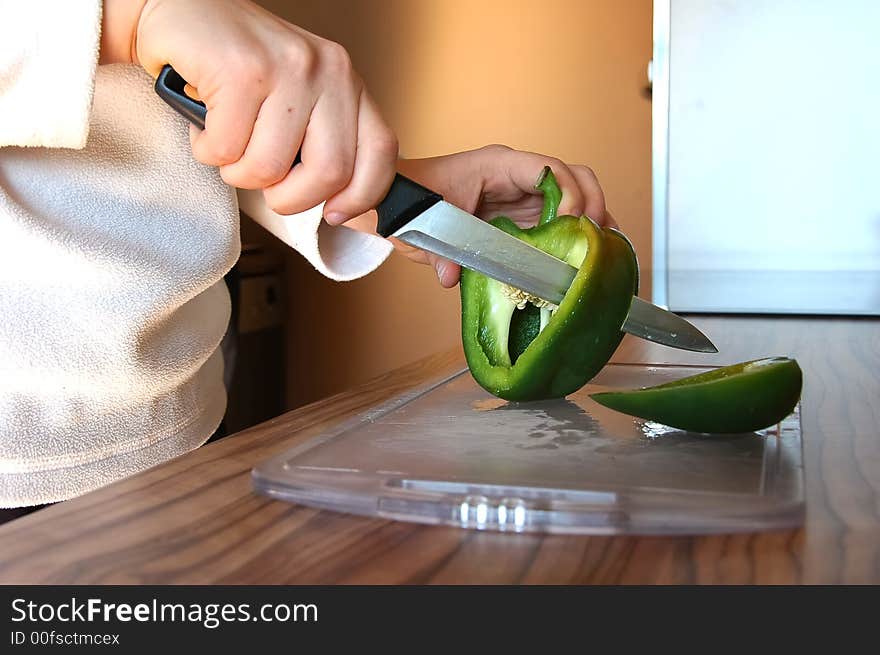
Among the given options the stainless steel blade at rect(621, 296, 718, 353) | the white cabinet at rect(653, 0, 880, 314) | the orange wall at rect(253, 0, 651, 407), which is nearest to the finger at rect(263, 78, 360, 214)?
the stainless steel blade at rect(621, 296, 718, 353)

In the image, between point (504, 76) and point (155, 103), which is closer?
point (155, 103)

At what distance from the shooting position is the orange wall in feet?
7.90

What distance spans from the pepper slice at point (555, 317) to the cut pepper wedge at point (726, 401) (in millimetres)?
96

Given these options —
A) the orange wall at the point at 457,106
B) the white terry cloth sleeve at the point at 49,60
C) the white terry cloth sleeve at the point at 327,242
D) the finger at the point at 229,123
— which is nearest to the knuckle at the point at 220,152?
the finger at the point at 229,123

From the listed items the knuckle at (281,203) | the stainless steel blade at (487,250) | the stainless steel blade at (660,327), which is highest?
the knuckle at (281,203)

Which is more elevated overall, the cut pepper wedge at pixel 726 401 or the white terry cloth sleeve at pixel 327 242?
the white terry cloth sleeve at pixel 327 242

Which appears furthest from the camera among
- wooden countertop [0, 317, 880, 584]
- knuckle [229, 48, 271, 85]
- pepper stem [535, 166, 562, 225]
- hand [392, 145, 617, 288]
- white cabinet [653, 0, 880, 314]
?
white cabinet [653, 0, 880, 314]

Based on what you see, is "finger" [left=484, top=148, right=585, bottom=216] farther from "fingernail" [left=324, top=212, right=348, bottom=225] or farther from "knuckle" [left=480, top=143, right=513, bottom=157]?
"fingernail" [left=324, top=212, right=348, bottom=225]

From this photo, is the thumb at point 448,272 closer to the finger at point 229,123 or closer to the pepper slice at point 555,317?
the pepper slice at point 555,317

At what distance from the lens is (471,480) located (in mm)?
499

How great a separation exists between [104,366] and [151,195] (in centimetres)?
15

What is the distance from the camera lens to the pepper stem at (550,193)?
2.67 ft
